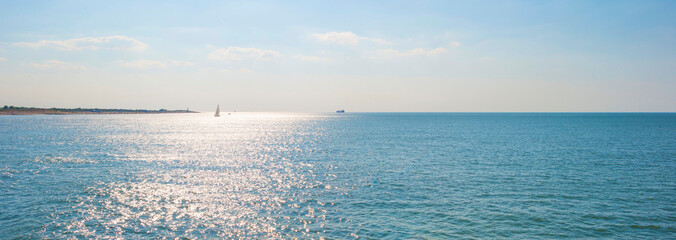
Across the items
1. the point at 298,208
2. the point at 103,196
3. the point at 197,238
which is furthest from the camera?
the point at 103,196

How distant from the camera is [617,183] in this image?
38.6m

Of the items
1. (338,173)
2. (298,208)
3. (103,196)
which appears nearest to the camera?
(298,208)

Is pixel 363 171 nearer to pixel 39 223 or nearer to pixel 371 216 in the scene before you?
pixel 371 216

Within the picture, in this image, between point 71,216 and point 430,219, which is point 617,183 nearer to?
point 430,219

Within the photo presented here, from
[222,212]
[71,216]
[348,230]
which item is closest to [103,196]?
[71,216]

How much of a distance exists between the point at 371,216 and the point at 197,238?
12217mm

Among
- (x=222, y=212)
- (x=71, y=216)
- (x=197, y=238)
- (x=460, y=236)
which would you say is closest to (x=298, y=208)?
(x=222, y=212)

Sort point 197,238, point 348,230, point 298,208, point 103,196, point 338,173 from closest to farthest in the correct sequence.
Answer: point 197,238 < point 348,230 < point 298,208 < point 103,196 < point 338,173

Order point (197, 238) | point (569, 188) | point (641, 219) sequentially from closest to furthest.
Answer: point (197, 238) < point (641, 219) < point (569, 188)

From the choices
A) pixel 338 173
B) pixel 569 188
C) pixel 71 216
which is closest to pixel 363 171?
pixel 338 173

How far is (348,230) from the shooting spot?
942 inches

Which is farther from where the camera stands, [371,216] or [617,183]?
[617,183]

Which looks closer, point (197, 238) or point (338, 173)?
point (197, 238)

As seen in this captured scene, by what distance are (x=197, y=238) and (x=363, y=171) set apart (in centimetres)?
2755
